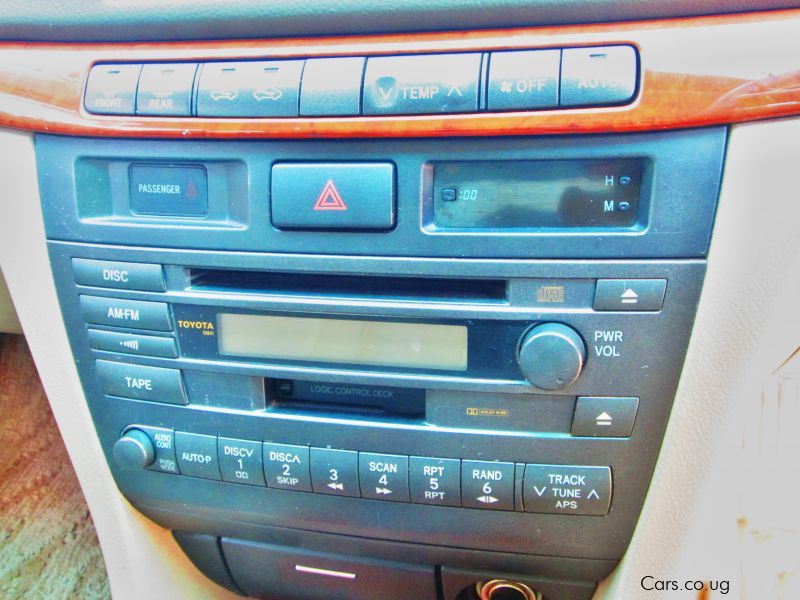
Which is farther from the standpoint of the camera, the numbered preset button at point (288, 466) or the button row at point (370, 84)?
the numbered preset button at point (288, 466)

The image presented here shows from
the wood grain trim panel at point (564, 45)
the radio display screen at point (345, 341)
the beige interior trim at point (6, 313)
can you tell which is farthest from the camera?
the beige interior trim at point (6, 313)

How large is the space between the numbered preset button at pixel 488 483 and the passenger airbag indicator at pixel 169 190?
366 mm

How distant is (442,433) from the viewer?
0.63m

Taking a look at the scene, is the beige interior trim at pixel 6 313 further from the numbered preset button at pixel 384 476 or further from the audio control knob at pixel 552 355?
the audio control knob at pixel 552 355

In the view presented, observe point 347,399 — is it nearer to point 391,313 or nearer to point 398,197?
point 391,313

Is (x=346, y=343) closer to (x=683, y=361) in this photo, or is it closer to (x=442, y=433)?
(x=442, y=433)

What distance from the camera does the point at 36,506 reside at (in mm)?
971

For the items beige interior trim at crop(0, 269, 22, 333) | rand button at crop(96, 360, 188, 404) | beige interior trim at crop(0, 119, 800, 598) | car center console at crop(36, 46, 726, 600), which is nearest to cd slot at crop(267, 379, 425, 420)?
car center console at crop(36, 46, 726, 600)

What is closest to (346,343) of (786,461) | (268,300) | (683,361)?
(268,300)

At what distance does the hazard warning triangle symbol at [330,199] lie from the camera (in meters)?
0.58

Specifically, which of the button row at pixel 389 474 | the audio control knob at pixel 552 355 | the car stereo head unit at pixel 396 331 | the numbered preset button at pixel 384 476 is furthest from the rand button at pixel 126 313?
the audio control knob at pixel 552 355

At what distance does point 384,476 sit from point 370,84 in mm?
380

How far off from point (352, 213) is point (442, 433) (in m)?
0.23

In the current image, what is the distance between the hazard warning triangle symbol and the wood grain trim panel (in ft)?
0.15
